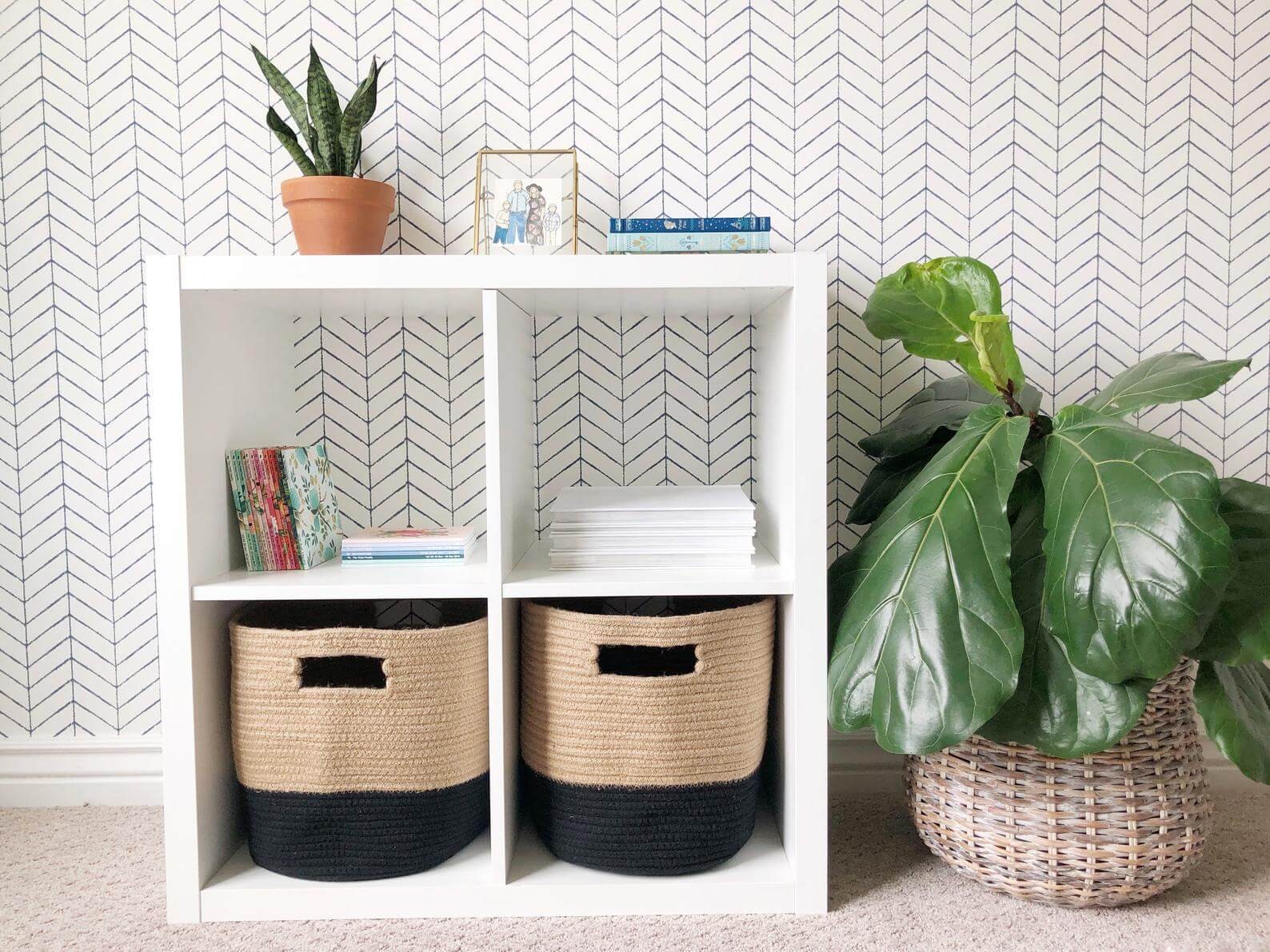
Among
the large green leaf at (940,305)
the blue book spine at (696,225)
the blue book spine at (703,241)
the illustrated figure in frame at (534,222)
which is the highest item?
the illustrated figure in frame at (534,222)

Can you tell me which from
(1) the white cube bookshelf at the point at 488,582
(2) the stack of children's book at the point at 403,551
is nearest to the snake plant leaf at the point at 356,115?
(1) the white cube bookshelf at the point at 488,582

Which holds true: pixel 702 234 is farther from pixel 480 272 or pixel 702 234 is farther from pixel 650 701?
pixel 650 701

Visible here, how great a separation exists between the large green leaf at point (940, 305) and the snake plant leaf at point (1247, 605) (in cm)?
35

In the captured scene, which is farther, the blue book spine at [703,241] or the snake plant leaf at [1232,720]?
the blue book spine at [703,241]

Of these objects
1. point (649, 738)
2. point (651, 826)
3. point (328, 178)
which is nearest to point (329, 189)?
point (328, 178)

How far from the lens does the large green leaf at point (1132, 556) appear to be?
0.95 metres

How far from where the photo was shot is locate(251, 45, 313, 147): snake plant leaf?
4.37 feet

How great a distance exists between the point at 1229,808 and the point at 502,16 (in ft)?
6.12

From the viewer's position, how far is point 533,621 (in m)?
1.26

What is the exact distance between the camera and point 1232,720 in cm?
111

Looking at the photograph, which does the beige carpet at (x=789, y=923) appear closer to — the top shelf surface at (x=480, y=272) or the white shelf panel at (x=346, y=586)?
the white shelf panel at (x=346, y=586)

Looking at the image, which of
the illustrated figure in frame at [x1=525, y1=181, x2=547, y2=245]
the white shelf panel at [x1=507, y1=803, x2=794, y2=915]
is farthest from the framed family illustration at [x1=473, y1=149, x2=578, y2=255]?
the white shelf panel at [x1=507, y1=803, x2=794, y2=915]

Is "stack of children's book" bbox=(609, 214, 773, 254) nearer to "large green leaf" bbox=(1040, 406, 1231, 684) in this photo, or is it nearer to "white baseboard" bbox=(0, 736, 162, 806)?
"large green leaf" bbox=(1040, 406, 1231, 684)

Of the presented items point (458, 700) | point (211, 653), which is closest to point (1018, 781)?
point (458, 700)
